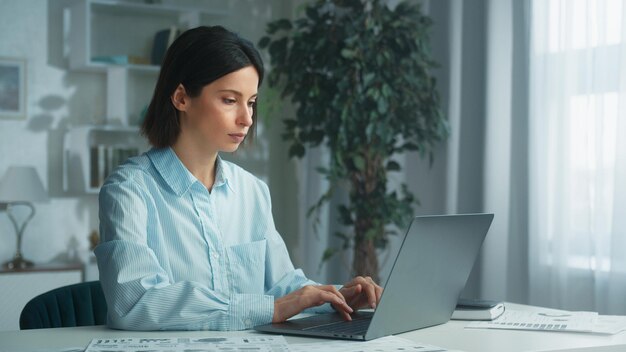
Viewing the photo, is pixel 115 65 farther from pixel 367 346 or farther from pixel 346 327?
pixel 367 346

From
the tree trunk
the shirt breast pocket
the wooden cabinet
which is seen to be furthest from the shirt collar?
the wooden cabinet

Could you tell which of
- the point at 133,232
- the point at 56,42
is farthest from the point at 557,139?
the point at 56,42

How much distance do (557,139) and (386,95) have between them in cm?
69

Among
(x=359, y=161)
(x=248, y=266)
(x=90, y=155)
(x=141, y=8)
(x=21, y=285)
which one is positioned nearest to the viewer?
(x=248, y=266)

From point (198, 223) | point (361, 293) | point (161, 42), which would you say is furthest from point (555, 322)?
point (161, 42)

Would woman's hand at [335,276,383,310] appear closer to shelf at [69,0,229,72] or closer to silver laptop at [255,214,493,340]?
silver laptop at [255,214,493,340]

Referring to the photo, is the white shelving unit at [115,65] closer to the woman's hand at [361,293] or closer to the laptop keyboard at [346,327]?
the woman's hand at [361,293]

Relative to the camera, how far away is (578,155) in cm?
320

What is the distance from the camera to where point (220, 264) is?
6.23ft

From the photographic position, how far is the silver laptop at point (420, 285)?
145cm

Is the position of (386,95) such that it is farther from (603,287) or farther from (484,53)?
(603,287)

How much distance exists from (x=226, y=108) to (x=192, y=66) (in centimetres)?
12

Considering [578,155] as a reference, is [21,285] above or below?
below

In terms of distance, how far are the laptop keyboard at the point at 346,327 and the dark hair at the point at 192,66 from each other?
0.56 metres
